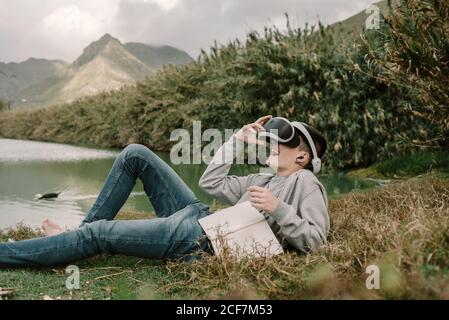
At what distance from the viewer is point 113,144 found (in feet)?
82.0

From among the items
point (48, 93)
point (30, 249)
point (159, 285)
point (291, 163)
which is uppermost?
point (48, 93)

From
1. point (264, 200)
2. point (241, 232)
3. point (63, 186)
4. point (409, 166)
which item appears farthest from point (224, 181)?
point (63, 186)

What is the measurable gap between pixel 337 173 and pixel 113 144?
15.4 m

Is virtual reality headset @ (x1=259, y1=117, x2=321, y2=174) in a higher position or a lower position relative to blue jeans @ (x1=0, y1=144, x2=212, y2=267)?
higher

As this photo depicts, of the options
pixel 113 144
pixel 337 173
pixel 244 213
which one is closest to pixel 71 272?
pixel 244 213

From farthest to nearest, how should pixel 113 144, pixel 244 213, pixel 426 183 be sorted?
pixel 113 144 < pixel 426 183 < pixel 244 213

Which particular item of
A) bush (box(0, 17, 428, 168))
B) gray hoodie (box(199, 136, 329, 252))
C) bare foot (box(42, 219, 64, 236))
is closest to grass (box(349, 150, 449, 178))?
bush (box(0, 17, 428, 168))

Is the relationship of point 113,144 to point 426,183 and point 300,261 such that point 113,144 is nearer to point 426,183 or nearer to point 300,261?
point 426,183

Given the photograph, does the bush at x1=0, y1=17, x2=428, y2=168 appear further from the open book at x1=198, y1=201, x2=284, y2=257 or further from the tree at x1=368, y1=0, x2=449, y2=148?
the open book at x1=198, y1=201, x2=284, y2=257

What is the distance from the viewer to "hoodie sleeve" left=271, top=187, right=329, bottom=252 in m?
→ 3.26

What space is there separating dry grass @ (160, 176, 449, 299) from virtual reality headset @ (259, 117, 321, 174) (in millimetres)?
591

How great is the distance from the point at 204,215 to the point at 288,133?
776mm

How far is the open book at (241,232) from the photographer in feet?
11.0
